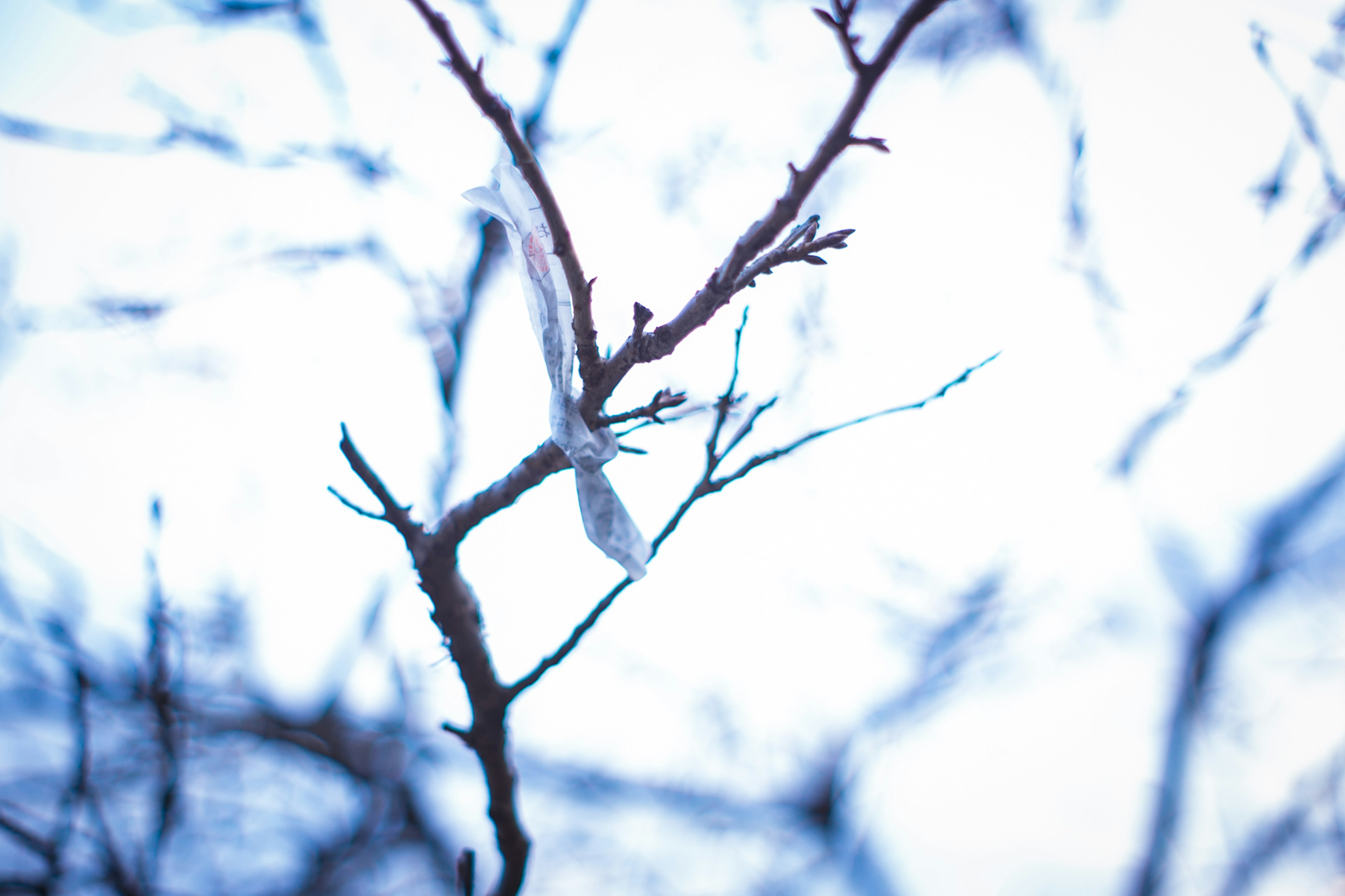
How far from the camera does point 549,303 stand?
1113 mm

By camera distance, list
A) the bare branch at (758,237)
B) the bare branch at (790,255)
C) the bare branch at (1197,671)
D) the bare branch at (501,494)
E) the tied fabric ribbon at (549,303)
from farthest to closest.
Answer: the bare branch at (1197,671)
the bare branch at (501,494)
the tied fabric ribbon at (549,303)
the bare branch at (790,255)
the bare branch at (758,237)

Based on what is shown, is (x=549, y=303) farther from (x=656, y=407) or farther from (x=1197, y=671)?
(x=1197, y=671)

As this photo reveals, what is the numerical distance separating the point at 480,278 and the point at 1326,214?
13.4ft

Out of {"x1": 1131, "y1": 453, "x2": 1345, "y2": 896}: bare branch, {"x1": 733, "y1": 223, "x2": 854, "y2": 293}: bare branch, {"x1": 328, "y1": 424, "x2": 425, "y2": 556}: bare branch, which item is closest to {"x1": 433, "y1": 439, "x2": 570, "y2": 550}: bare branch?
{"x1": 328, "y1": 424, "x2": 425, "y2": 556}: bare branch

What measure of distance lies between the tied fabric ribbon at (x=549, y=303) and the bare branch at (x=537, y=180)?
0.04 metres

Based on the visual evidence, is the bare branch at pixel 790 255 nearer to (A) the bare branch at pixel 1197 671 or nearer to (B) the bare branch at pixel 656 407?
(B) the bare branch at pixel 656 407

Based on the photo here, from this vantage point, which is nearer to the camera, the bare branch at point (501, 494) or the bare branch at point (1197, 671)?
the bare branch at point (501, 494)

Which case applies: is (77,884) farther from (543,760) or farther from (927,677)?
(927,677)

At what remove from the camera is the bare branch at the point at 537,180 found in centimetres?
78

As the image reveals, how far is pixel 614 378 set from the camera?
3.57ft

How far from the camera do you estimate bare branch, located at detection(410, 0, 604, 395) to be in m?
0.78

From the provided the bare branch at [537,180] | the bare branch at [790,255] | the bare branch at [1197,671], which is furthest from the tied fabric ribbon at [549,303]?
the bare branch at [1197,671]

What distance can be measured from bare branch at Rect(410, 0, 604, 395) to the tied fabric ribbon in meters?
0.04

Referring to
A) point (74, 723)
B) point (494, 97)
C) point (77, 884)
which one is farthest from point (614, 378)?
point (77, 884)
